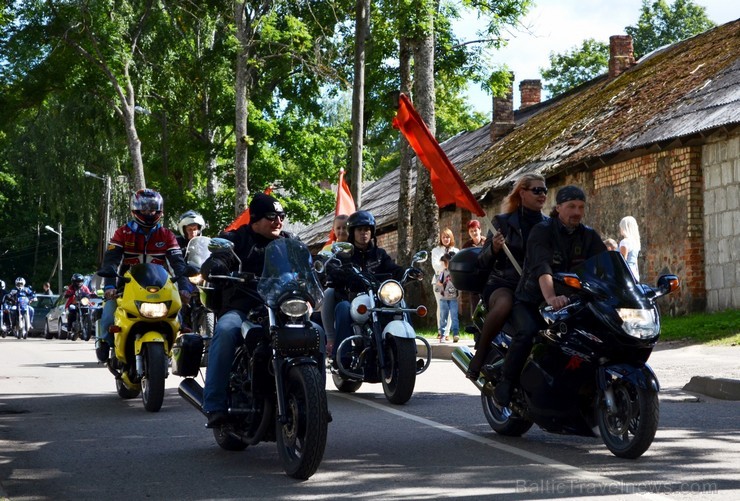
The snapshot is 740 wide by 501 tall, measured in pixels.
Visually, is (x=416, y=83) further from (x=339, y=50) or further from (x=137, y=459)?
(x=137, y=459)

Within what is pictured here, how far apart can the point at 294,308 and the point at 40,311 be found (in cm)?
3641

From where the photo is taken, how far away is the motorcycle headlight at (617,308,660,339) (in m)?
7.19

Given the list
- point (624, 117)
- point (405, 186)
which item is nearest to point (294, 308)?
point (624, 117)

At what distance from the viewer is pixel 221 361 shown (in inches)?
298

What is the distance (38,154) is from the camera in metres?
48.4

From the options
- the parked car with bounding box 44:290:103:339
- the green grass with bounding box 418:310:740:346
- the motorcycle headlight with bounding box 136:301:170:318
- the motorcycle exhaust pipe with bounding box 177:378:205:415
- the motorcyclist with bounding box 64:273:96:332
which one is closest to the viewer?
the motorcycle exhaust pipe with bounding box 177:378:205:415

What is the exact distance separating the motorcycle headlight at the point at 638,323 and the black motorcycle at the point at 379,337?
3.98 metres

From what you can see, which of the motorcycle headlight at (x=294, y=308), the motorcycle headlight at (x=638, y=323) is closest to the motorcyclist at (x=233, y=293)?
the motorcycle headlight at (x=294, y=308)

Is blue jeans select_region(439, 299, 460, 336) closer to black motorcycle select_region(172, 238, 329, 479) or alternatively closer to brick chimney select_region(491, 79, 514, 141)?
black motorcycle select_region(172, 238, 329, 479)

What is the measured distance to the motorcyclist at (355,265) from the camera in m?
11.8

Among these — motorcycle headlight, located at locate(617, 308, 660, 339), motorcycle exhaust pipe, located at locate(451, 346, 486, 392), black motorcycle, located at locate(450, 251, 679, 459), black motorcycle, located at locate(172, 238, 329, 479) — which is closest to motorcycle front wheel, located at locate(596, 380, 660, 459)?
black motorcycle, located at locate(450, 251, 679, 459)

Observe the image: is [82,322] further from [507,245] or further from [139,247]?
[507,245]

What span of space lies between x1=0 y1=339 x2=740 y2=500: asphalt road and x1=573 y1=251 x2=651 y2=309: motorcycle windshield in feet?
2.99

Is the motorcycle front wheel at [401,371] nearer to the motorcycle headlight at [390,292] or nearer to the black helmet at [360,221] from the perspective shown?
the motorcycle headlight at [390,292]
